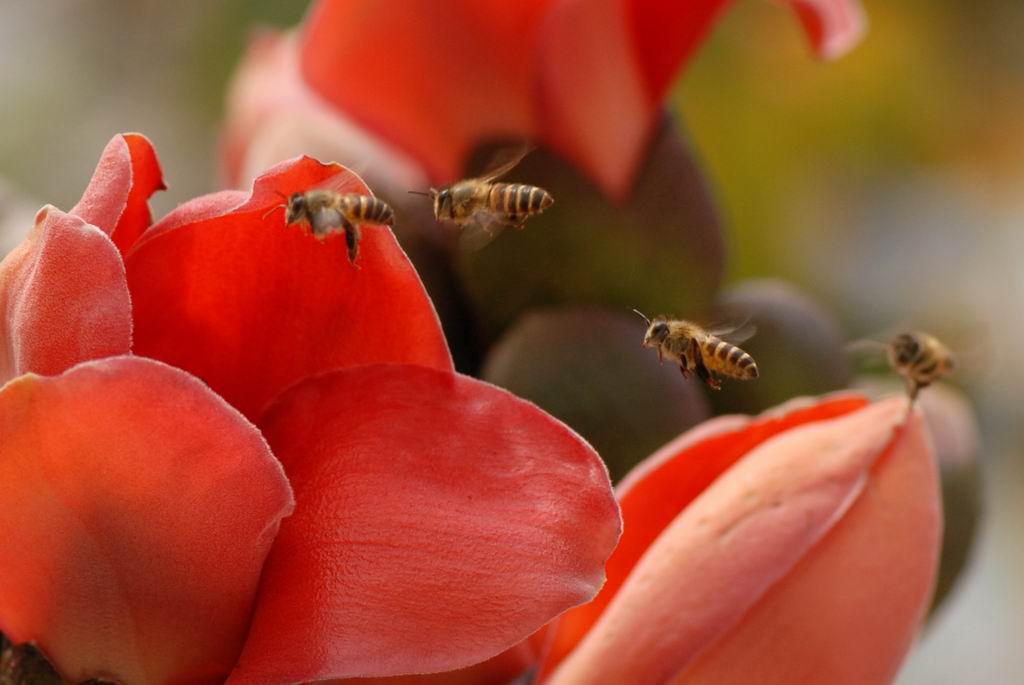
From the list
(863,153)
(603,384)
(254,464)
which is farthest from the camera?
(863,153)

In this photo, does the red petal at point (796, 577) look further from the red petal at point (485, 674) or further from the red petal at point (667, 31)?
the red petal at point (667, 31)

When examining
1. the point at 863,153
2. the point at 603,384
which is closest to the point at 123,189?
the point at 603,384

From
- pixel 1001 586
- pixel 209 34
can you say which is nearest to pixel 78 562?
pixel 1001 586

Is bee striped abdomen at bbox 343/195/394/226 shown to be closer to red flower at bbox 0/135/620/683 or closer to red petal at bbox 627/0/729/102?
red flower at bbox 0/135/620/683

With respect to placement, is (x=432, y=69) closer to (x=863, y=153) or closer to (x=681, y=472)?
(x=681, y=472)

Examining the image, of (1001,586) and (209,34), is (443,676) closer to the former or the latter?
(1001,586)

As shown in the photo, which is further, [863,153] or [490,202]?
[863,153]
